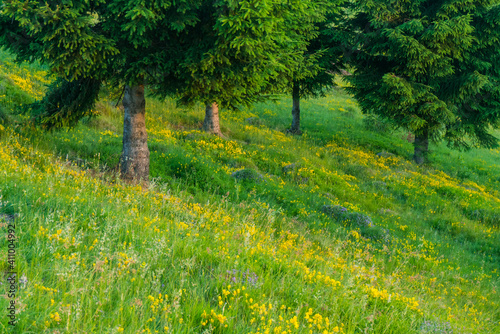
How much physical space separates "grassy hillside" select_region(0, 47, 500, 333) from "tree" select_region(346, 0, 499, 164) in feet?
10.3

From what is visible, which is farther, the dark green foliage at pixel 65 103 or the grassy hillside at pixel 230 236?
the dark green foliage at pixel 65 103

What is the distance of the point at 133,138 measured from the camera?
895 centimetres

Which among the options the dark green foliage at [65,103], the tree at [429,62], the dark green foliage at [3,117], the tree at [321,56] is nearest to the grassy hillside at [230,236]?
the dark green foliage at [3,117]

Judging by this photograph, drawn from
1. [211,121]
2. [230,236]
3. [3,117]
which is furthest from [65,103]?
[211,121]

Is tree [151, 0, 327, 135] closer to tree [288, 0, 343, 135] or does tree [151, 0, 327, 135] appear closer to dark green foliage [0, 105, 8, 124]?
dark green foliage [0, 105, 8, 124]

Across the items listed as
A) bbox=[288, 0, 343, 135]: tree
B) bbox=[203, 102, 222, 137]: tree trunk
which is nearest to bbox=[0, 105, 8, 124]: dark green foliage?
bbox=[203, 102, 222, 137]: tree trunk

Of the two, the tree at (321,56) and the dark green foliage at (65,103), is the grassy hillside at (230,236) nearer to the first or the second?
the dark green foliage at (65,103)

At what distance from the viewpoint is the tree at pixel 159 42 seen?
20.9ft

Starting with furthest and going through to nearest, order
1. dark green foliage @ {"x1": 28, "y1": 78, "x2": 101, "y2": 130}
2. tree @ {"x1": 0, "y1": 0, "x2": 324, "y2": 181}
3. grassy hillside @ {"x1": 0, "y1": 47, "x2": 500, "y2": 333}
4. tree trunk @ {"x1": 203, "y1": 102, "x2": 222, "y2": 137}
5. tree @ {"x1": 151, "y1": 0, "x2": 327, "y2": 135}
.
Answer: tree trunk @ {"x1": 203, "y1": 102, "x2": 222, "y2": 137} < dark green foliage @ {"x1": 28, "y1": 78, "x2": 101, "y2": 130} < tree @ {"x1": 151, "y1": 0, "x2": 327, "y2": 135} < tree @ {"x1": 0, "y1": 0, "x2": 324, "y2": 181} < grassy hillside @ {"x1": 0, "y1": 47, "x2": 500, "y2": 333}

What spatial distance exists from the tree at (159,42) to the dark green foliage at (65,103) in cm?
4

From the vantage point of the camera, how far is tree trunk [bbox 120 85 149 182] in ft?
29.1

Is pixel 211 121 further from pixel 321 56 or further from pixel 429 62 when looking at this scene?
pixel 429 62

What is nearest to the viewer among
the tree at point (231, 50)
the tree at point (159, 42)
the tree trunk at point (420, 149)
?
the tree at point (159, 42)

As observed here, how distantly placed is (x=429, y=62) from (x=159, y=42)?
13.5 metres
